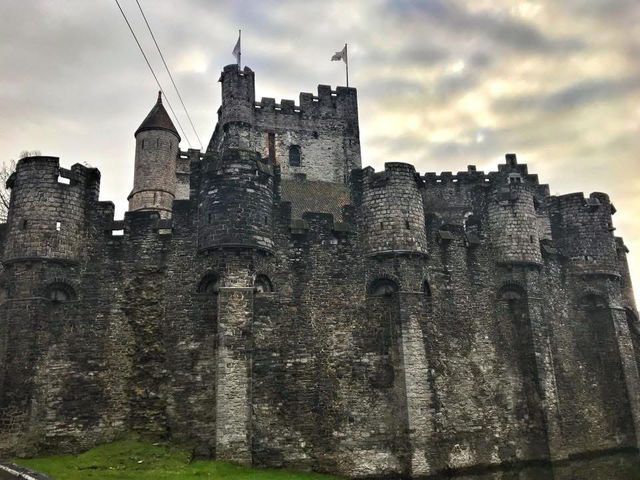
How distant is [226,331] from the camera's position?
682 inches

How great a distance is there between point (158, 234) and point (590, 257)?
18.6 metres

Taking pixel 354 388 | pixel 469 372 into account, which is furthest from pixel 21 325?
pixel 469 372

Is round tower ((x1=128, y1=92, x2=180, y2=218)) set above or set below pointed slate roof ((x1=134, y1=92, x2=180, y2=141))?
below

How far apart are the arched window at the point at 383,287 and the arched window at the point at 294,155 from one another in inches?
879

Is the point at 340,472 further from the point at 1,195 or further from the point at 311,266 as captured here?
the point at 1,195

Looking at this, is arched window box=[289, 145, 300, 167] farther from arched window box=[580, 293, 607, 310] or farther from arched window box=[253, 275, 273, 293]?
arched window box=[253, 275, 273, 293]

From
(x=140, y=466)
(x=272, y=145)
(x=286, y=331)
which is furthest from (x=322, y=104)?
(x=140, y=466)

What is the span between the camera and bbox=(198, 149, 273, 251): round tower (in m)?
18.2

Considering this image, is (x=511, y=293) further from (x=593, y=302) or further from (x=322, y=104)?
(x=322, y=104)

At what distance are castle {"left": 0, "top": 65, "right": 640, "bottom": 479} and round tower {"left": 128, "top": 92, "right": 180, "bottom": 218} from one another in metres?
15.3

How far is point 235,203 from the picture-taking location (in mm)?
18344

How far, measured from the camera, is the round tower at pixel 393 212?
66.1 feet

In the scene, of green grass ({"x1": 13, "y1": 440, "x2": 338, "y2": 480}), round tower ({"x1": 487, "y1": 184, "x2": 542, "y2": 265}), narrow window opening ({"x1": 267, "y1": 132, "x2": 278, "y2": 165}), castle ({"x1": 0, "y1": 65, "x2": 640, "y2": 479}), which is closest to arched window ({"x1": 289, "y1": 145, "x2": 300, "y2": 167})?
narrow window opening ({"x1": 267, "y1": 132, "x2": 278, "y2": 165})

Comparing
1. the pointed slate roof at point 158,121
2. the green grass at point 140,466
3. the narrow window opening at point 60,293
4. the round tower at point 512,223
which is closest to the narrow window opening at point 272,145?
the pointed slate roof at point 158,121
